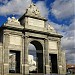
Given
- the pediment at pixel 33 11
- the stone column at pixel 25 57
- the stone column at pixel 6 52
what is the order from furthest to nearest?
the pediment at pixel 33 11 → the stone column at pixel 25 57 → the stone column at pixel 6 52

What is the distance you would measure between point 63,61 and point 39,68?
20.8ft

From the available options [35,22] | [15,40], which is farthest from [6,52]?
[35,22]

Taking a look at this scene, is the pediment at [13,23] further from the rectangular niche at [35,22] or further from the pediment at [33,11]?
the pediment at [33,11]

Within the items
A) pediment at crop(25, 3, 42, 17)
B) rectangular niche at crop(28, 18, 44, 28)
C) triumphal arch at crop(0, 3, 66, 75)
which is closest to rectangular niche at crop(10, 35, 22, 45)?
triumphal arch at crop(0, 3, 66, 75)

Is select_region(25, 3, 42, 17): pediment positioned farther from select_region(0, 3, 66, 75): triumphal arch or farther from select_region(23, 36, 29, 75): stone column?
select_region(23, 36, 29, 75): stone column

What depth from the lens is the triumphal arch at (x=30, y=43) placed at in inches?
1606

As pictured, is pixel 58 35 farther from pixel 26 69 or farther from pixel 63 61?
pixel 26 69

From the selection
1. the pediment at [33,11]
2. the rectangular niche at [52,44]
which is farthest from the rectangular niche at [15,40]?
Result: the rectangular niche at [52,44]

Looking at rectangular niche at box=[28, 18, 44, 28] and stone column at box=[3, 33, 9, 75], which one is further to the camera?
rectangular niche at box=[28, 18, 44, 28]

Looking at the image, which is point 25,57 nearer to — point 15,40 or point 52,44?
point 15,40

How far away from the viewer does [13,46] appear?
136ft

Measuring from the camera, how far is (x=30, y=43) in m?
45.7

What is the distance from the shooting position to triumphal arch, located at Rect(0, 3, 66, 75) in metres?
40.8

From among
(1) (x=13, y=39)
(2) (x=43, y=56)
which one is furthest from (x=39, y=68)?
(1) (x=13, y=39)
